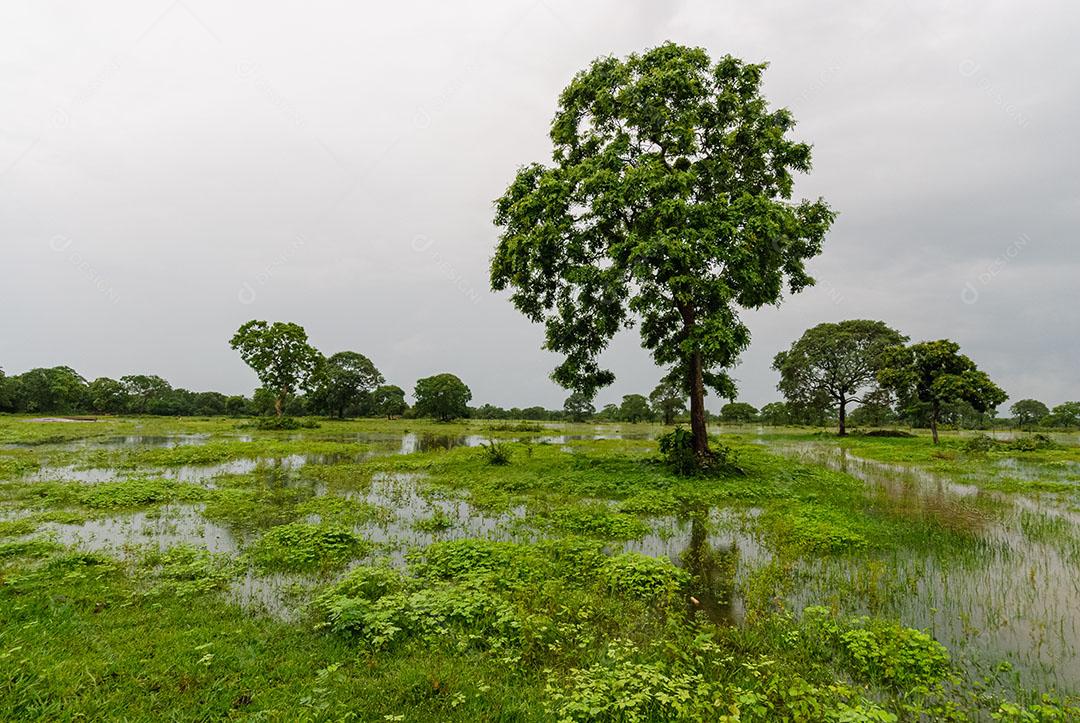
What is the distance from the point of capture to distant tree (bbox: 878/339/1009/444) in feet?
127

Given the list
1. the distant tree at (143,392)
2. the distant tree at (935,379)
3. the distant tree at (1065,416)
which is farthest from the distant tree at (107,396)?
the distant tree at (1065,416)

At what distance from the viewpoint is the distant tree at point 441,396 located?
8250 cm

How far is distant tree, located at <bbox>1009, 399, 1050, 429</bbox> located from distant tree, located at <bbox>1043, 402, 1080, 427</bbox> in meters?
22.1

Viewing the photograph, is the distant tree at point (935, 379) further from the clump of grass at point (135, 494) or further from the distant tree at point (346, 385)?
the distant tree at point (346, 385)

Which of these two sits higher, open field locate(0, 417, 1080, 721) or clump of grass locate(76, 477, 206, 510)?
open field locate(0, 417, 1080, 721)

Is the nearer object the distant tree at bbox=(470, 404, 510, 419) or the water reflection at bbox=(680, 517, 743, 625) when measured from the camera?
the water reflection at bbox=(680, 517, 743, 625)

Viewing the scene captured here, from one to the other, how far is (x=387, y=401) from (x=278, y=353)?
34292 mm

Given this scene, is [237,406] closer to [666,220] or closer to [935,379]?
[666,220]

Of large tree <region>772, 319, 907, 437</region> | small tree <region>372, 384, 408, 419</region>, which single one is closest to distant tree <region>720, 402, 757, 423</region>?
large tree <region>772, 319, 907, 437</region>

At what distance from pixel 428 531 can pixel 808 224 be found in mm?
20686

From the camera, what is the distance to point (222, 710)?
15.9ft

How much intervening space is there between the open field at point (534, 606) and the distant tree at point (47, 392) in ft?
316

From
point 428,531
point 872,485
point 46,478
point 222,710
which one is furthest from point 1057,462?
point 46,478

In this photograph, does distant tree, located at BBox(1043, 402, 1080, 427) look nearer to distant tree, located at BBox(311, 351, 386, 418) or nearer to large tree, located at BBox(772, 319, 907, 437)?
large tree, located at BBox(772, 319, 907, 437)
